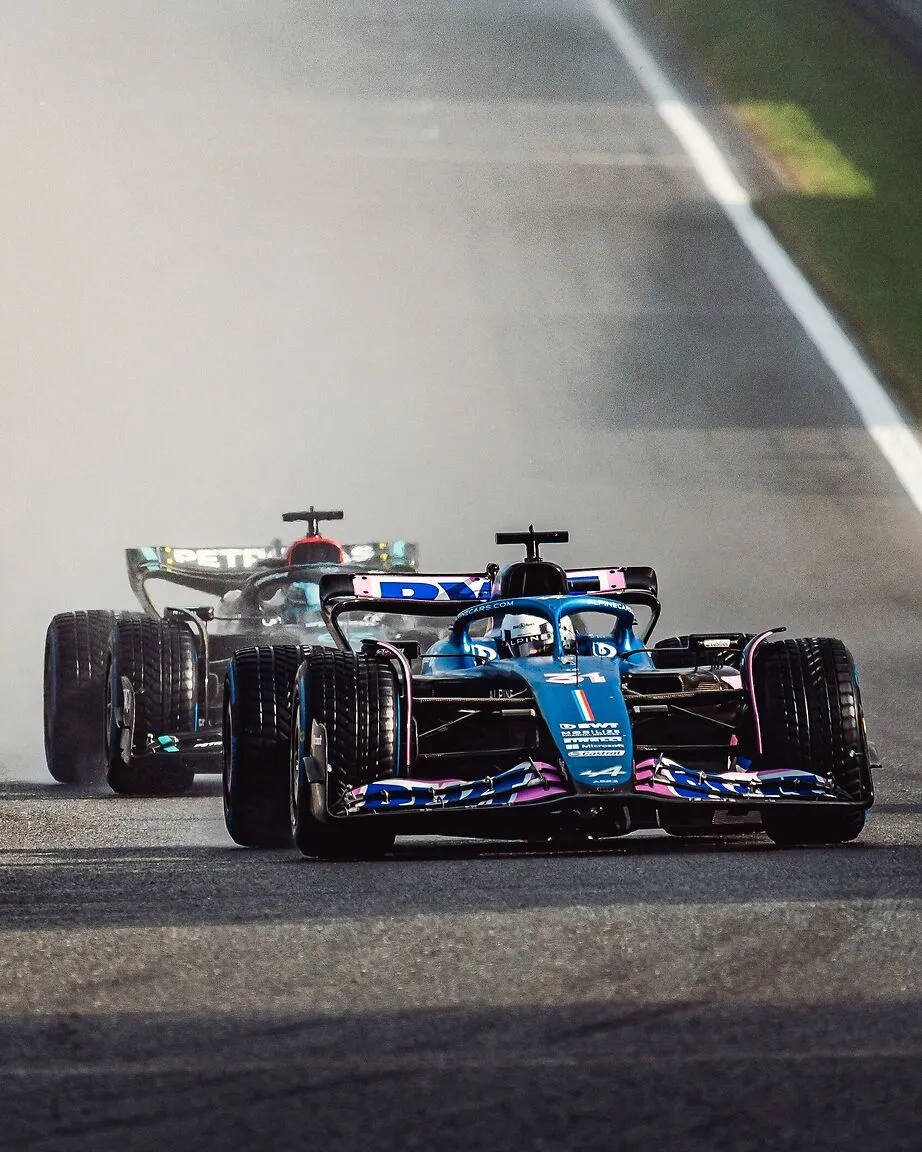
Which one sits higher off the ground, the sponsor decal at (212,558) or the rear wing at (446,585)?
the sponsor decal at (212,558)

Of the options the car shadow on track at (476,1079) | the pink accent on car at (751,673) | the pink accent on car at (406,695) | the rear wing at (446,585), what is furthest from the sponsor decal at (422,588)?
the car shadow on track at (476,1079)

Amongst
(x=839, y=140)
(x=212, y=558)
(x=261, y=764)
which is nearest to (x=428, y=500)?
(x=839, y=140)

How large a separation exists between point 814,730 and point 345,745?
6.36 feet

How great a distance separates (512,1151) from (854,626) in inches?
793

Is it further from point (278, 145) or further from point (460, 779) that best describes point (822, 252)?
point (460, 779)

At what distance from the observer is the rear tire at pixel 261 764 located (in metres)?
9.80

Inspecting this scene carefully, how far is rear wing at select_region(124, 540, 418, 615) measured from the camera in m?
16.1

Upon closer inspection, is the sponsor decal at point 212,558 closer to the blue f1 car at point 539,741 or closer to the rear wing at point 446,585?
the rear wing at point 446,585

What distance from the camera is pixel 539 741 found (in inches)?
368

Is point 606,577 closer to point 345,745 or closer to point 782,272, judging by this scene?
point 345,745

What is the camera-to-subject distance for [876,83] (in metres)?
43.5

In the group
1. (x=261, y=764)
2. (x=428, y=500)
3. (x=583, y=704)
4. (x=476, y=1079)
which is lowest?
(x=476, y=1079)

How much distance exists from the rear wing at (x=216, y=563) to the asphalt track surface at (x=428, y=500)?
63.3 inches

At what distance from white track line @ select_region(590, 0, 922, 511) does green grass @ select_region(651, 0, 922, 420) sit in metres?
0.31
